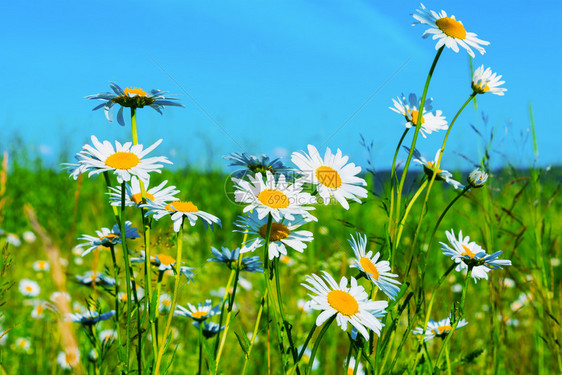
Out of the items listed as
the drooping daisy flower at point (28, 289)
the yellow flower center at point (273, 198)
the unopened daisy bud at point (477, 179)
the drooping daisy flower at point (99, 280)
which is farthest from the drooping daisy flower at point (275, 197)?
the drooping daisy flower at point (28, 289)

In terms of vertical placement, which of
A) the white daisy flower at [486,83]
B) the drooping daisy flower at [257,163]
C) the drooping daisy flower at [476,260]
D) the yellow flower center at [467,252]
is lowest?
the drooping daisy flower at [476,260]

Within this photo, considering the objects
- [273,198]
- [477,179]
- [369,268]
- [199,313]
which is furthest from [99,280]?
[477,179]

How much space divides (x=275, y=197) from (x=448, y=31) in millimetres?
620

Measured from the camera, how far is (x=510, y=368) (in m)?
2.12

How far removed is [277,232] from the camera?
3.47 ft

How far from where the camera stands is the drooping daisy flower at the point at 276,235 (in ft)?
3.29

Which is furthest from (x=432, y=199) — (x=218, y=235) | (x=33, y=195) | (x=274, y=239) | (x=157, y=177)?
(x=274, y=239)

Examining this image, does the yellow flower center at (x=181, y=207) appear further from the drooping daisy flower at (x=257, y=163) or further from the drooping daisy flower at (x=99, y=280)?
the drooping daisy flower at (x=99, y=280)

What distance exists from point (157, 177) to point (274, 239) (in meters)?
4.63

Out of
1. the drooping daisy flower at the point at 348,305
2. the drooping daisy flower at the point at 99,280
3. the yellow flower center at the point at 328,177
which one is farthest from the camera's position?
the drooping daisy flower at the point at 99,280

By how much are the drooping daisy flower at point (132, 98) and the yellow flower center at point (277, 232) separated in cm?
36

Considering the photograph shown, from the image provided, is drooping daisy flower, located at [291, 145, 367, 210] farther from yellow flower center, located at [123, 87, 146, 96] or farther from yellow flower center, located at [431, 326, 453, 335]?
yellow flower center, located at [431, 326, 453, 335]

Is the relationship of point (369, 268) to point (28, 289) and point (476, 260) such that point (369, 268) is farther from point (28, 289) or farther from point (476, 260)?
point (28, 289)

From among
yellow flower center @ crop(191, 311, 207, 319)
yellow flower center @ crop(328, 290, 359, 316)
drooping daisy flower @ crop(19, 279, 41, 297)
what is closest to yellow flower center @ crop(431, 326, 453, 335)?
yellow flower center @ crop(328, 290, 359, 316)
